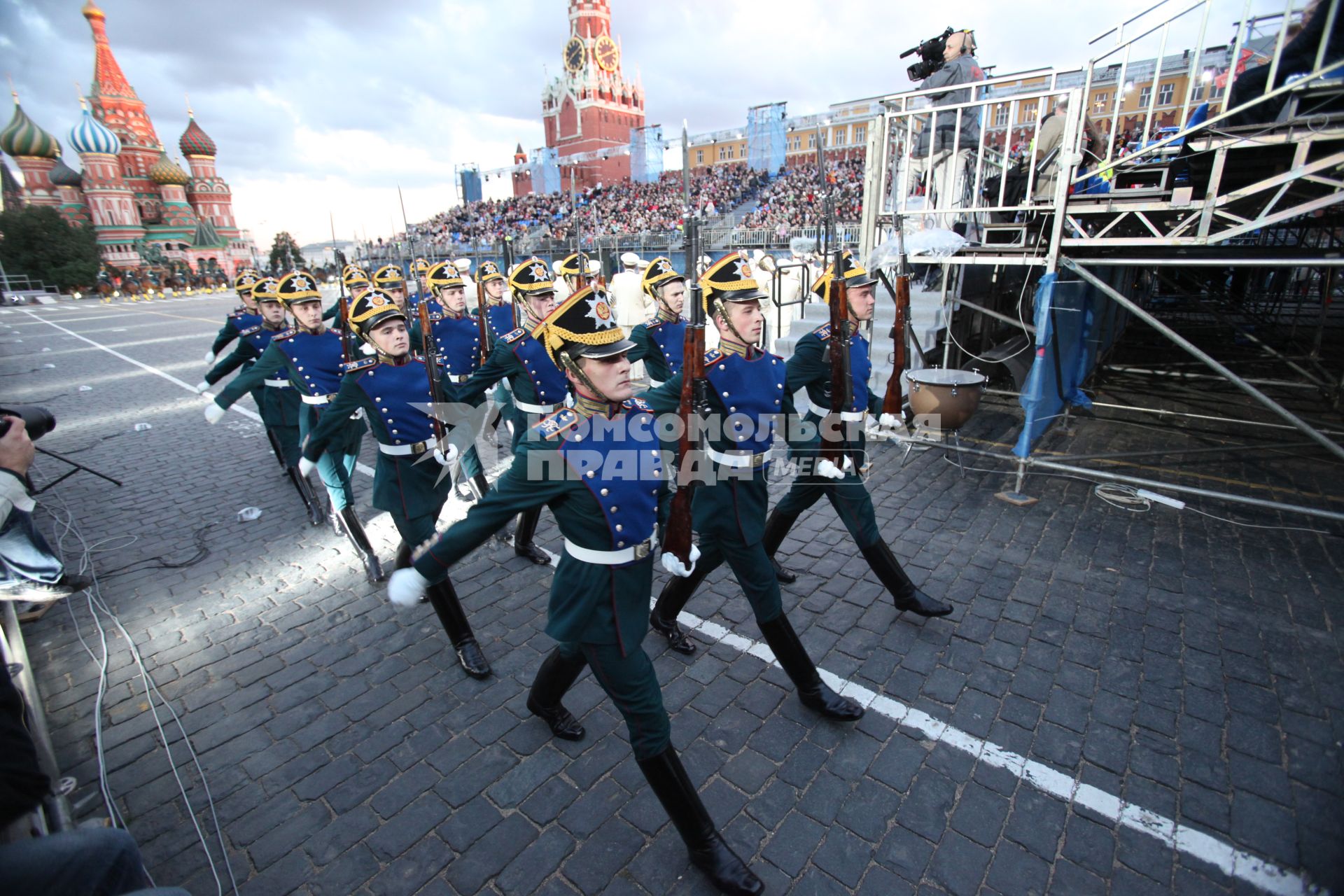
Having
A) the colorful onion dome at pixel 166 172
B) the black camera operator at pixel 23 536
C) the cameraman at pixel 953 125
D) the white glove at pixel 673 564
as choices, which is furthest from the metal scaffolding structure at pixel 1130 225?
the colorful onion dome at pixel 166 172

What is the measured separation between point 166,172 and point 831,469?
261 ft

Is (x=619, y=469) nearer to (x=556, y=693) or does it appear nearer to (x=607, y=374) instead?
(x=607, y=374)

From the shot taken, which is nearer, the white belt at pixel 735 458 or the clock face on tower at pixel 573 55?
the white belt at pixel 735 458

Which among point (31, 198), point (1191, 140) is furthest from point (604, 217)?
point (31, 198)

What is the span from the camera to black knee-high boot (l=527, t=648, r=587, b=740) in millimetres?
3363

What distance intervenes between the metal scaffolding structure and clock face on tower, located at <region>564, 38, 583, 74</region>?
233ft

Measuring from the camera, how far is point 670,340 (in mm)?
6094

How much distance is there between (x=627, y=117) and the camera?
72.7m

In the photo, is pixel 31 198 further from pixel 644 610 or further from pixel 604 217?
pixel 644 610

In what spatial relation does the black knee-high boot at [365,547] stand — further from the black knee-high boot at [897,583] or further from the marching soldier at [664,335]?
the black knee-high boot at [897,583]

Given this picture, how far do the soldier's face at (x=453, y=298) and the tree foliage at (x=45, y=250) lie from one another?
5843 cm

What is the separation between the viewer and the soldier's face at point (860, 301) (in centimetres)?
437

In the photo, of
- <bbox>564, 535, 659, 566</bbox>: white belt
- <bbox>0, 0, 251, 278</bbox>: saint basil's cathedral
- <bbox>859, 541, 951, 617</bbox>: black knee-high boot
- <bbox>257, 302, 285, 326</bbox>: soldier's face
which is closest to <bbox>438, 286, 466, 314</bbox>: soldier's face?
<bbox>257, 302, 285, 326</bbox>: soldier's face

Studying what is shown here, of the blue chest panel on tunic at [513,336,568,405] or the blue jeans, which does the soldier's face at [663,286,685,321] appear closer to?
the blue chest panel on tunic at [513,336,568,405]
